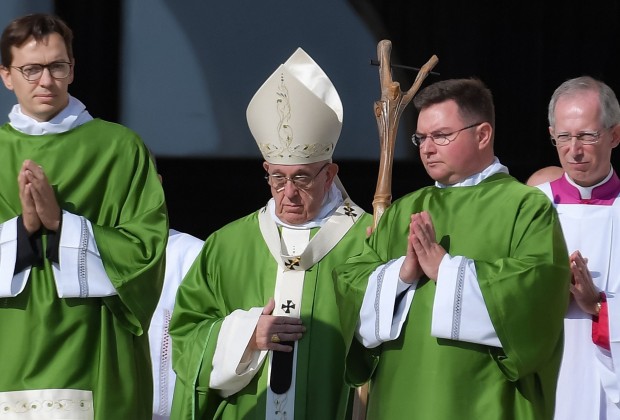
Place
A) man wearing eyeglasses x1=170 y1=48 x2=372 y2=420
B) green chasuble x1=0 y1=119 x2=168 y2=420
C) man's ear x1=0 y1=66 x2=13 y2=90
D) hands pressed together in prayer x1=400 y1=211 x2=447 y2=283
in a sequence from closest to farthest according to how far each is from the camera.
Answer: hands pressed together in prayer x1=400 y1=211 x2=447 y2=283 → green chasuble x1=0 y1=119 x2=168 y2=420 → man's ear x1=0 y1=66 x2=13 y2=90 → man wearing eyeglasses x1=170 y1=48 x2=372 y2=420

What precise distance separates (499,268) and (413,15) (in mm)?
4013

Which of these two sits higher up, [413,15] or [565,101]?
[413,15]

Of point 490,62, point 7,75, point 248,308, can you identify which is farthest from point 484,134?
point 490,62

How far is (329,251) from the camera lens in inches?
292

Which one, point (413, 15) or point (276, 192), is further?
point (413, 15)

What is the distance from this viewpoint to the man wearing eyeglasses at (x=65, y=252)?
6680 millimetres

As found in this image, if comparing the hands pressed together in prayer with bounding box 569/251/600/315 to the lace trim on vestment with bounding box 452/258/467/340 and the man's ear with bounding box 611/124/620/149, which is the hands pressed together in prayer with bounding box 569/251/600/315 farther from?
the lace trim on vestment with bounding box 452/258/467/340

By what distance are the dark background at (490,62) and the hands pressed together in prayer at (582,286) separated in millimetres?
3069

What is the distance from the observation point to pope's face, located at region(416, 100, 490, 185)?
6.58 m

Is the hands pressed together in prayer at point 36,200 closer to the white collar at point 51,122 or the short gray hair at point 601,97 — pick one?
the white collar at point 51,122

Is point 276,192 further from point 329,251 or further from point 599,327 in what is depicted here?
point 599,327

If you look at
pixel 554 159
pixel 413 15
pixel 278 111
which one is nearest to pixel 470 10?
pixel 413 15

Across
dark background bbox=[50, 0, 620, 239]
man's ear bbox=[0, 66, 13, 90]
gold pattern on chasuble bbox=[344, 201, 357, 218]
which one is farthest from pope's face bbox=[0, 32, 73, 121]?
dark background bbox=[50, 0, 620, 239]

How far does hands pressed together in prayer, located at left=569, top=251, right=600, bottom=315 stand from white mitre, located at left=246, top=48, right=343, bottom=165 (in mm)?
1140
